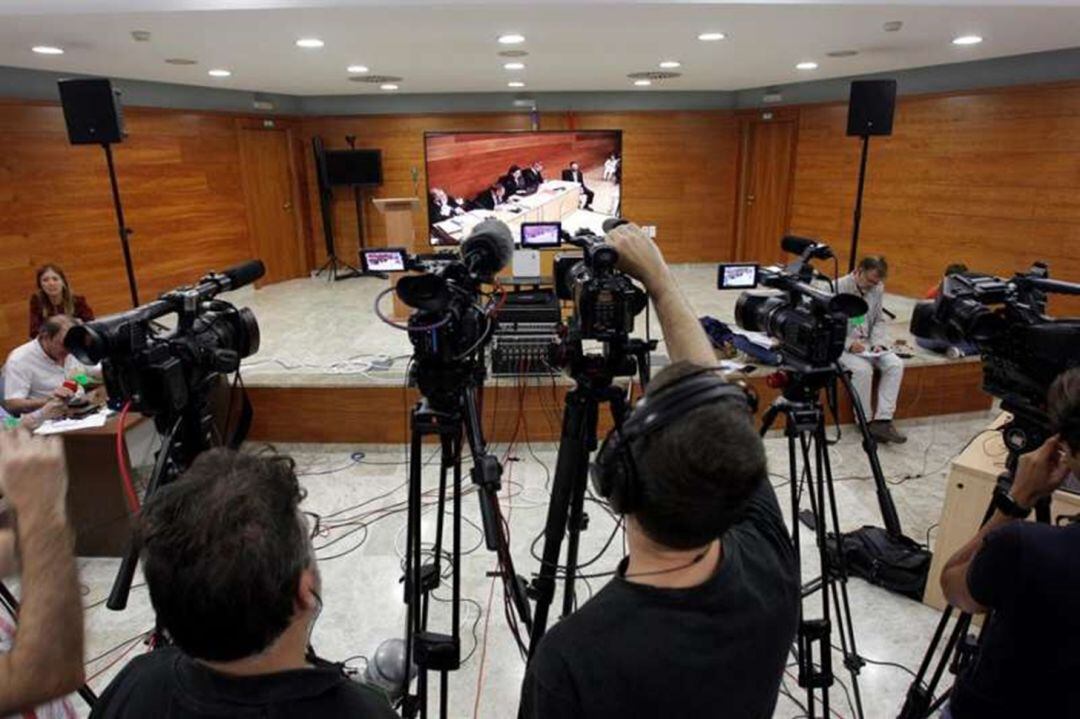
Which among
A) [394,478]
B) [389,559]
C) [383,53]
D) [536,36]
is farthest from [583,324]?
[383,53]

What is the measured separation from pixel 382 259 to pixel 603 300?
112cm

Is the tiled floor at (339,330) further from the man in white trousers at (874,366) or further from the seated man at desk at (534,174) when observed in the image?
the seated man at desk at (534,174)

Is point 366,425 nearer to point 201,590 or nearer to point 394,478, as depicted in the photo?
point 394,478

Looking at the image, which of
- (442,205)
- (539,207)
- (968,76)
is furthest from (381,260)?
(442,205)

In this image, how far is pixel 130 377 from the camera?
139 centimetres

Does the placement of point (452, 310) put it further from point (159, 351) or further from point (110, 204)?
point (110, 204)

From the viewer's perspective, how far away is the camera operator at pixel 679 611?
0.74 m

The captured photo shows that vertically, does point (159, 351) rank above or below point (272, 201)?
below

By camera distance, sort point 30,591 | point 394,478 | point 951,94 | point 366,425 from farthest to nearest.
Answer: point 951,94, point 366,425, point 394,478, point 30,591

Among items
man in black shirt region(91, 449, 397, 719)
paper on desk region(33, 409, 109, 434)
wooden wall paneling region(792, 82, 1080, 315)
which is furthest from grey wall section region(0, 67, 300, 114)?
wooden wall paneling region(792, 82, 1080, 315)

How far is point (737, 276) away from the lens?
8.36ft

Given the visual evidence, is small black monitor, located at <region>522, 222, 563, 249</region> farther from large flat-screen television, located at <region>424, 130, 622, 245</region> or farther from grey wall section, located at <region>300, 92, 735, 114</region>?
grey wall section, located at <region>300, 92, 735, 114</region>

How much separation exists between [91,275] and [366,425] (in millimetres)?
4098

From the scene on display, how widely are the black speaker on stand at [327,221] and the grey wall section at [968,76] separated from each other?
20.0 feet
